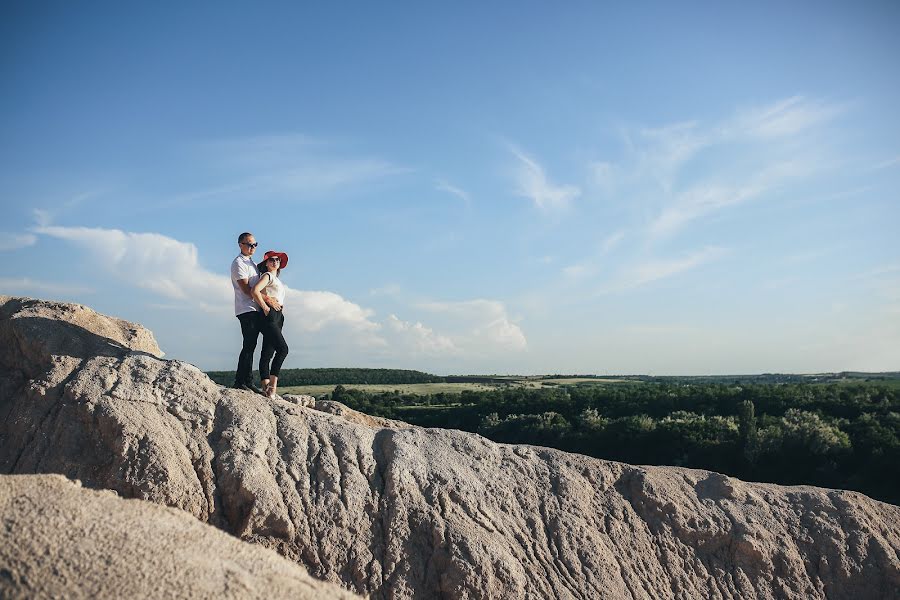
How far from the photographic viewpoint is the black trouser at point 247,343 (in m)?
9.84

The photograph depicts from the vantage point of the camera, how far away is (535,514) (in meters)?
9.17

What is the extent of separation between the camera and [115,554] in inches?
172

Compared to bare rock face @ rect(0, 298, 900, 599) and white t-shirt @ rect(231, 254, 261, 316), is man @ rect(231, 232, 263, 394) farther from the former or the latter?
bare rock face @ rect(0, 298, 900, 599)

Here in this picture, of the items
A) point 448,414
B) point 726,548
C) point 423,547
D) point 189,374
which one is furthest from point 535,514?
point 448,414

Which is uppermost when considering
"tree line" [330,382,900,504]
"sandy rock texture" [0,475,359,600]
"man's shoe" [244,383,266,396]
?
"man's shoe" [244,383,266,396]

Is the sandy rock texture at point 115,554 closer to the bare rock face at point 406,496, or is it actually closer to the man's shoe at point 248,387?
the bare rock face at point 406,496

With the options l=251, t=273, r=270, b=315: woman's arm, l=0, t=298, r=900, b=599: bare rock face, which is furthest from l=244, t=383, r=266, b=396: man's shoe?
l=251, t=273, r=270, b=315: woman's arm

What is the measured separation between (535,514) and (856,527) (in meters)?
4.83

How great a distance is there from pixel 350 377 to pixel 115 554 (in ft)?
233

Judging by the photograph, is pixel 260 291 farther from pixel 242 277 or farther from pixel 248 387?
pixel 248 387

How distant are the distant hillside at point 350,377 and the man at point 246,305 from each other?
53692 mm

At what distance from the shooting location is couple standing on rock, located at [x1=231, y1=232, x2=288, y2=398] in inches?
384

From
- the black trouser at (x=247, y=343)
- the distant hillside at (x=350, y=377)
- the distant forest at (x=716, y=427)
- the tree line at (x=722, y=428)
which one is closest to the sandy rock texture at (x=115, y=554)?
the black trouser at (x=247, y=343)

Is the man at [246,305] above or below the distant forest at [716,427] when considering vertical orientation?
above
